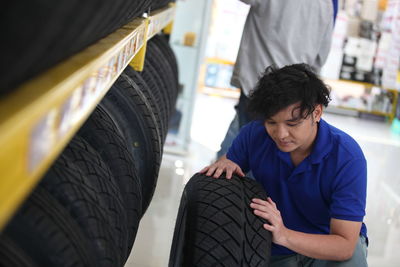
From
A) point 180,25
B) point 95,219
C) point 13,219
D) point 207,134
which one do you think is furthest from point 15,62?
point 207,134

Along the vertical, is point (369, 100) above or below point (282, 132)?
below

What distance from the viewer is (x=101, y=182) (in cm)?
142

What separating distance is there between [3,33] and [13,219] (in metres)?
0.43

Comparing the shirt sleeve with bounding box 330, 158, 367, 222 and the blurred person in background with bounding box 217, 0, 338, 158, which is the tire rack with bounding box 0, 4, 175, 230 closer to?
the shirt sleeve with bounding box 330, 158, 367, 222

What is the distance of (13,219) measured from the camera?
1.01 m

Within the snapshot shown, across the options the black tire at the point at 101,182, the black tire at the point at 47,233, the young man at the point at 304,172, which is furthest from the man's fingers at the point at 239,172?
the black tire at the point at 47,233

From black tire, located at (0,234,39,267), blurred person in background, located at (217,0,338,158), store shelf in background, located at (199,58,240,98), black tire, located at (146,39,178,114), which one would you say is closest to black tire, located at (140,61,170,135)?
black tire, located at (146,39,178,114)

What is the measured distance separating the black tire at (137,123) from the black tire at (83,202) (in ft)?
2.52

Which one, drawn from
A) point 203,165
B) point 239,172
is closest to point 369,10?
point 203,165

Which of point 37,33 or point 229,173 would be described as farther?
point 229,173

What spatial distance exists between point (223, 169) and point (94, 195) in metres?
1.02

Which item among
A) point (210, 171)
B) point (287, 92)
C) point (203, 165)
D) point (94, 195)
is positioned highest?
point (287, 92)

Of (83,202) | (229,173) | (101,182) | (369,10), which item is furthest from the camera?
(369,10)

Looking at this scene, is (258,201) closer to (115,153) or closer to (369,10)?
(115,153)
